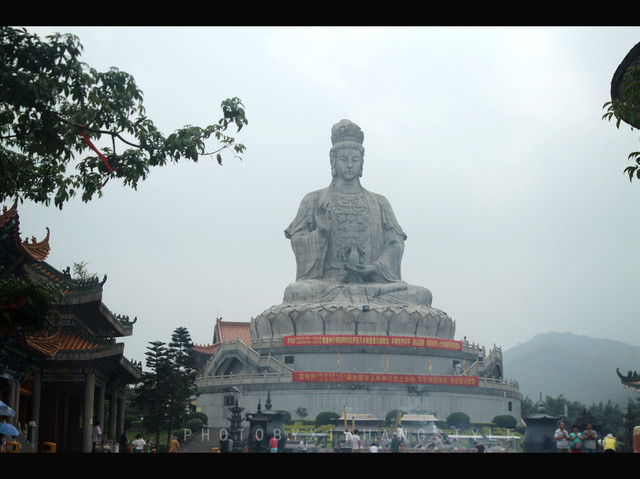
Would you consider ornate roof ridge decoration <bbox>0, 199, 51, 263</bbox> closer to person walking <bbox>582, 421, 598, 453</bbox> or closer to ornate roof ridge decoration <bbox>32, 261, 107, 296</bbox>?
ornate roof ridge decoration <bbox>32, 261, 107, 296</bbox>

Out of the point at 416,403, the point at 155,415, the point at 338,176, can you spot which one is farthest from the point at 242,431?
the point at 338,176

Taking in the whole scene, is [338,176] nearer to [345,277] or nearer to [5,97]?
[345,277]

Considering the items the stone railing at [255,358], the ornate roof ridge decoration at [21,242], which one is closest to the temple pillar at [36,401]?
the ornate roof ridge decoration at [21,242]

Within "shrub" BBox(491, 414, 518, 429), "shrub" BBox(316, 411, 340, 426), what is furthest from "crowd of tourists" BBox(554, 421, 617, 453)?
"shrub" BBox(491, 414, 518, 429)

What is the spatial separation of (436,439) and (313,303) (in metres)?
10.3

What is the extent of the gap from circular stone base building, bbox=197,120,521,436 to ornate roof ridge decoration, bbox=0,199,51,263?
13.3 meters

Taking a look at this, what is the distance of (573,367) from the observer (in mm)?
96562

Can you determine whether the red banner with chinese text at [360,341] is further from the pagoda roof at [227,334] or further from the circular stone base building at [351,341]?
the pagoda roof at [227,334]

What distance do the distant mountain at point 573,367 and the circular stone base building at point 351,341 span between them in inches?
1615

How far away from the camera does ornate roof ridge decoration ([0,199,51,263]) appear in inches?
646

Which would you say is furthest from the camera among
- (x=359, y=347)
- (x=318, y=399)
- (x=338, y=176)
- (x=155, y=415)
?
(x=338, y=176)

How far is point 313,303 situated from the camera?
3534 centimetres

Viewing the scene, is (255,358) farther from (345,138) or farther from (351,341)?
(345,138)

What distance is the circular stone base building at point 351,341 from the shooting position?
100ft
